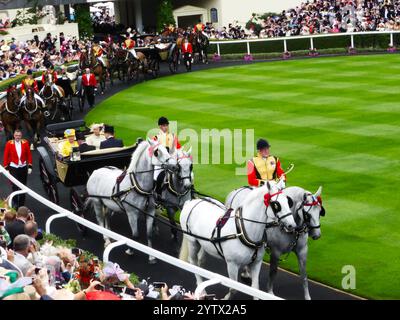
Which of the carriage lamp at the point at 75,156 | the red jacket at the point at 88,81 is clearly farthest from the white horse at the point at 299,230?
the red jacket at the point at 88,81

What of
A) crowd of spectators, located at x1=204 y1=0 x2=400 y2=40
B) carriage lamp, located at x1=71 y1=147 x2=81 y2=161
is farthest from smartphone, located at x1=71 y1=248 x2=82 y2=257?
crowd of spectators, located at x1=204 y1=0 x2=400 y2=40

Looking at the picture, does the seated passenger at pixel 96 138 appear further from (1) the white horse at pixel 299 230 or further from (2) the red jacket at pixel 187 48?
(2) the red jacket at pixel 187 48

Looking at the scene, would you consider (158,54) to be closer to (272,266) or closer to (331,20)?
(331,20)

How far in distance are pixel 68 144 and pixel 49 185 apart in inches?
37.4

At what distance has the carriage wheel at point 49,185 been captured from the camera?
14380mm

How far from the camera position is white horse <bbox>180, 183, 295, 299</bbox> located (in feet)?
29.0

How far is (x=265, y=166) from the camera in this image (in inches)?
420

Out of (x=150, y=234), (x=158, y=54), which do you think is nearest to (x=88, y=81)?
(x=158, y=54)

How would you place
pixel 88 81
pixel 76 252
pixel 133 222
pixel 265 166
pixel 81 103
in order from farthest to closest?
1. pixel 81 103
2. pixel 88 81
3. pixel 133 222
4. pixel 265 166
5. pixel 76 252

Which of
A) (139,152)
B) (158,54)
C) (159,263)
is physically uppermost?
(158,54)

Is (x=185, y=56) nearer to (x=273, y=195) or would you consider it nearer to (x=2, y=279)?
(x=273, y=195)

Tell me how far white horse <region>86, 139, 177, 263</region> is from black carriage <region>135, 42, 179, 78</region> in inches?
791

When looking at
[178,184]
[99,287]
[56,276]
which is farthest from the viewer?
[178,184]

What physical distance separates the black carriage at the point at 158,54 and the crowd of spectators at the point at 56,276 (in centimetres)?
2290
